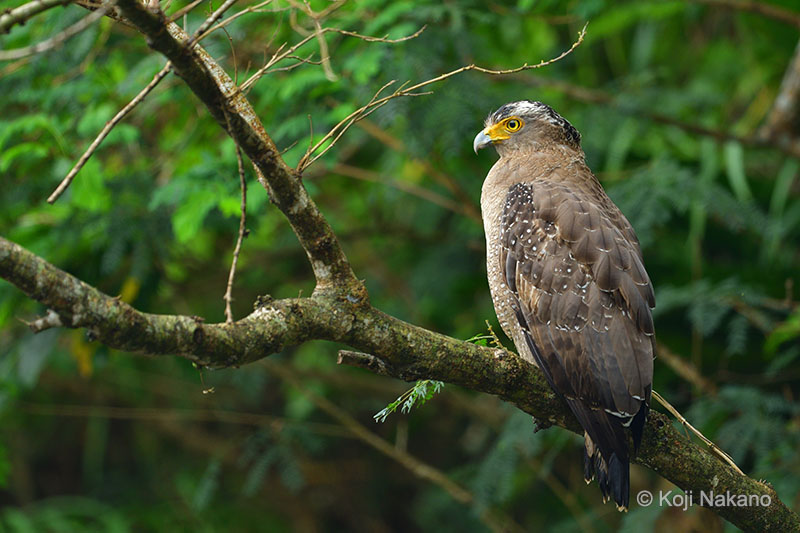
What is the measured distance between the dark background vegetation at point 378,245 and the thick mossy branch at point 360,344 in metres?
1.16

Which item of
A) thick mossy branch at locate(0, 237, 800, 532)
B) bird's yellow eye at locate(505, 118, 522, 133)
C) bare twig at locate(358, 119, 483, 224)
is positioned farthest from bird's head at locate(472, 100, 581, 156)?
thick mossy branch at locate(0, 237, 800, 532)

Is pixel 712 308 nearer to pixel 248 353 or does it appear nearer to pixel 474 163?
pixel 474 163

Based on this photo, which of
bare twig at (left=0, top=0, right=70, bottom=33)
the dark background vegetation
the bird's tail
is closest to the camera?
bare twig at (left=0, top=0, right=70, bottom=33)

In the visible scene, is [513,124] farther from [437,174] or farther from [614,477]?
[614,477]

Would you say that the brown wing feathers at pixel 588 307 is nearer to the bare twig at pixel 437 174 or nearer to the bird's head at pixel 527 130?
the bird's head at pixel 527 130

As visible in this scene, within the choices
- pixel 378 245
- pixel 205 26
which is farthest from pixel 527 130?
pixel 378 245

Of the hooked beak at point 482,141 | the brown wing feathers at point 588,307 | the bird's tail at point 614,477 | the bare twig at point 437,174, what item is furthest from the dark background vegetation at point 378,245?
the bird's tail at point 614,477

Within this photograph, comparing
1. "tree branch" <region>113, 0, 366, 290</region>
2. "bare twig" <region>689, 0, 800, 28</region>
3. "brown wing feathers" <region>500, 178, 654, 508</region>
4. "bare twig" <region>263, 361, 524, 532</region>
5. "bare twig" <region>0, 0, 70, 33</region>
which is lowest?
"bare twig" <region>263, 361, 524, 532</region>

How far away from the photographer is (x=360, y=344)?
7.90 ft

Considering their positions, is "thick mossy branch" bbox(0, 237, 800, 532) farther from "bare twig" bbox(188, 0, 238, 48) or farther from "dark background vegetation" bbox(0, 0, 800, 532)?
"dark background vegetation" bbox(0, 0, 800, 532)

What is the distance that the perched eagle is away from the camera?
3008mm

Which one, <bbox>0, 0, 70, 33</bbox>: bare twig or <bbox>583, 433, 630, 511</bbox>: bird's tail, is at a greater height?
<bbox>0, 0, 70, 33</bbox>: bare twig

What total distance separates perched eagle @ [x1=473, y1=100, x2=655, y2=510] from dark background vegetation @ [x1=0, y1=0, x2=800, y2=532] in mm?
948

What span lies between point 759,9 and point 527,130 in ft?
7.65
